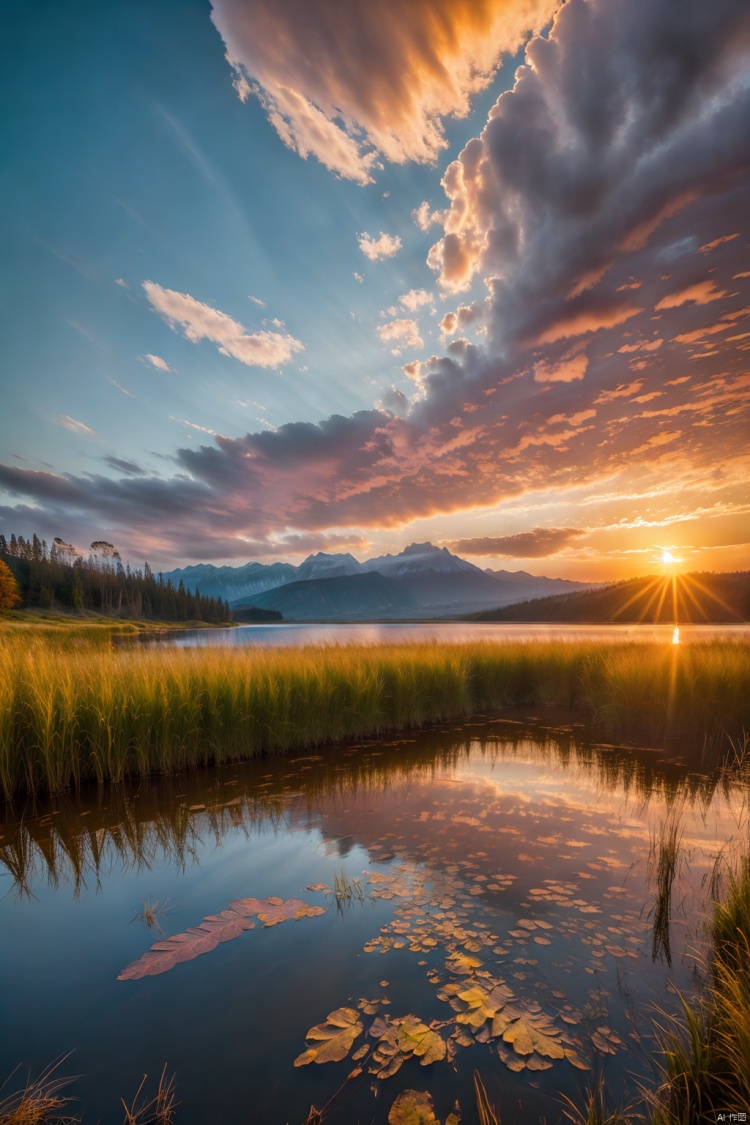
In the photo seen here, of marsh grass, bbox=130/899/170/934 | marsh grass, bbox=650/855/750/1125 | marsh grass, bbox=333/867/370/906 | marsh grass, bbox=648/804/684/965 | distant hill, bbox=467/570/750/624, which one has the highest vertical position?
distant hill, bbox=467/570/750/624

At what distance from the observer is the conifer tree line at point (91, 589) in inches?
3231

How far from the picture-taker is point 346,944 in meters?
3.71

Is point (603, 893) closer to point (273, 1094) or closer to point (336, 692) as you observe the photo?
point (273, 1094)

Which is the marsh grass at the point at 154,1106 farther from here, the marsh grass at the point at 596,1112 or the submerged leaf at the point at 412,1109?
the marsh grass at the point at 596,1112

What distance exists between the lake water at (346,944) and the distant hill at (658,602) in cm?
9836

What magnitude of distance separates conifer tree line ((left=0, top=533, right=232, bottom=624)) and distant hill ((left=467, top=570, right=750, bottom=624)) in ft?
314

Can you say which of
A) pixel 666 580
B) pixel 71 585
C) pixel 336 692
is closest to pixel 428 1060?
pixel 336 692

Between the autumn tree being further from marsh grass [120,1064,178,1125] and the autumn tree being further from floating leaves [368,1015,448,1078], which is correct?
floating leaves [368,1015,448,1078]

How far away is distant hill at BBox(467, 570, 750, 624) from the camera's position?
281 ft

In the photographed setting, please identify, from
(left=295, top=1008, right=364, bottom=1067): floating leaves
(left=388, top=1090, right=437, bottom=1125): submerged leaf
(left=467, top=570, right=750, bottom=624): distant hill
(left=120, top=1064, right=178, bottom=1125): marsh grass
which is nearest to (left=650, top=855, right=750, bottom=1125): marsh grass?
(left=388, top=1090, right=437, bottom=1125): submerged leaf

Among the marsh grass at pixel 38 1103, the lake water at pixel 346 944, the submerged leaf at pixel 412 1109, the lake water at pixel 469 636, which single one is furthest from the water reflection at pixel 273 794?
the lake water at pixel 469 636

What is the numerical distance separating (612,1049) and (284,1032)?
2.09 m

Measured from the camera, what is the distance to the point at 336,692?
37.1ft

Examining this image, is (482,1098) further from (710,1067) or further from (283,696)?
(283,696)
